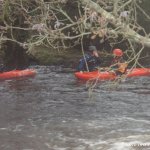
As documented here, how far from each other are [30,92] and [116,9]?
27.9 feet

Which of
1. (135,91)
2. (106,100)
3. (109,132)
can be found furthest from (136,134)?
(135,91)

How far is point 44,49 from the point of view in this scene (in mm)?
26203

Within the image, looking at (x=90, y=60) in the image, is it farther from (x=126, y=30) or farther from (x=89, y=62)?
(x=126, y=30)

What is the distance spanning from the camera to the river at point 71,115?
34.9 feet

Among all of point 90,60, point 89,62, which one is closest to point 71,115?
point 90,60

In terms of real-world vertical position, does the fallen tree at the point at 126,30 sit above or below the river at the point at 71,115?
above

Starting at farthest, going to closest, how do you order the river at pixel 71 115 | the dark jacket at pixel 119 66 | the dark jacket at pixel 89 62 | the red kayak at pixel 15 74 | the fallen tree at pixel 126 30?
the red kayak at pixel 15 74, the dark jacket at pixel 89 62, the river at pixel 71 115, the dark jacket at pixel 119 66, the fallen tree at pixel 126 30

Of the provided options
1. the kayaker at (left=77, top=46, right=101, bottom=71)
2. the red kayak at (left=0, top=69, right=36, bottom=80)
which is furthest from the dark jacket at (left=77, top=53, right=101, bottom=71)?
the red kayak at (left=0, top=69, right=36, bottom=80)

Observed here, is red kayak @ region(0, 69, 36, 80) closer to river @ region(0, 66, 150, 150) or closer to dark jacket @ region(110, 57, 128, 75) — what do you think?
river @ region(0, 66, 150, 150)

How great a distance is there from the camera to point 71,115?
12898 mm

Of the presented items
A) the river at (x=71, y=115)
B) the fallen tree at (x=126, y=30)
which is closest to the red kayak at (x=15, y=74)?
the river at (x=71, y=115)

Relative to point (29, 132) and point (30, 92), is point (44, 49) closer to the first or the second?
point (30, 92)

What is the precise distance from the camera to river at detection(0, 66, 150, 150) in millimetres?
10641

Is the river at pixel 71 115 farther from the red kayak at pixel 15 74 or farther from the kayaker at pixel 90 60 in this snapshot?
the kayaker at pixel 90 60
